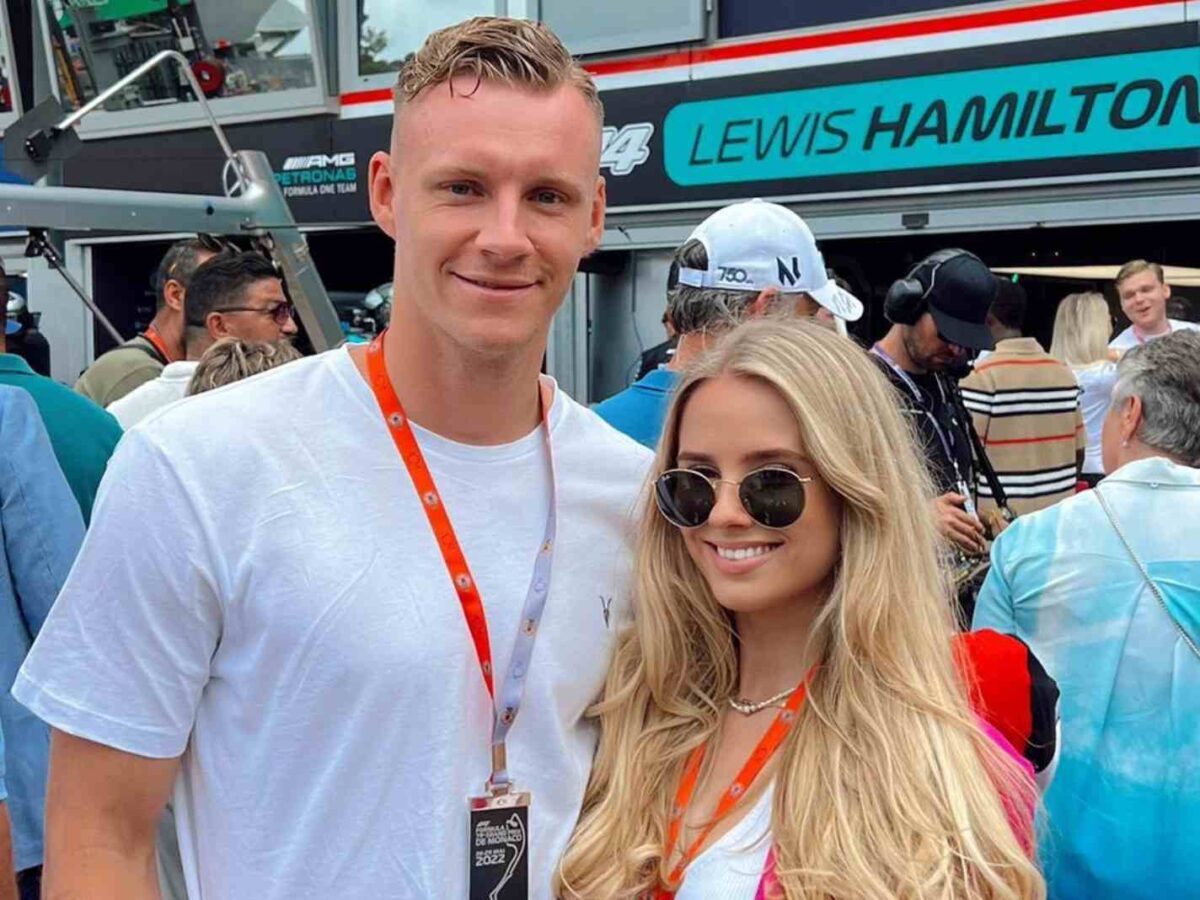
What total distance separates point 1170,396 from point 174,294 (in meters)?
3.99

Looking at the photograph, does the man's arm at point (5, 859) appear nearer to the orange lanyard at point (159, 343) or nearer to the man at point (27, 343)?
the orange lanyard at point (159, 343)

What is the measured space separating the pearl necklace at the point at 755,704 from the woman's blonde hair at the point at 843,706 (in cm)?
3

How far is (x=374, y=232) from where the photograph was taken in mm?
10539

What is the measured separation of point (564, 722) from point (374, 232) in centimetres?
927

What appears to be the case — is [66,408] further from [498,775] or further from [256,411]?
[498,775]

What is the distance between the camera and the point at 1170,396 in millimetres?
2832

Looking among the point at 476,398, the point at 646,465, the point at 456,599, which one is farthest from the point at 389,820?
the point at 646,465

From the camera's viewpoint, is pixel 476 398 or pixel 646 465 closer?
pixel 476 398

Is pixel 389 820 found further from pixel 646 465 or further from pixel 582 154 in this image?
pixel 582 154

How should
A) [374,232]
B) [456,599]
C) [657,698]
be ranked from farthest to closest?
[374,232], [657,698], [456,599]

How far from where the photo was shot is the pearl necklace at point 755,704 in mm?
1781

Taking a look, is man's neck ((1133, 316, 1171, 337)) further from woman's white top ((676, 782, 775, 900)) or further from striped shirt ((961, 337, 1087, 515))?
woman's white top ((676, 782, 775, 900))

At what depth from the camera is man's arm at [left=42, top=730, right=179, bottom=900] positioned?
4.75 feet

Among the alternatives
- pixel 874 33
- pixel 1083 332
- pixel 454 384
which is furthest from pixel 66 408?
pixel 874 33
